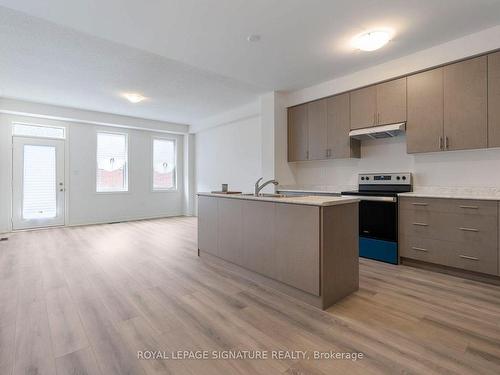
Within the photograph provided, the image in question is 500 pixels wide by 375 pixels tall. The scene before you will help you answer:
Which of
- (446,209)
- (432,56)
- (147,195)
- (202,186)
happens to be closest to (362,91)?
(432,56)

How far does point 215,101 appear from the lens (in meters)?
5.57

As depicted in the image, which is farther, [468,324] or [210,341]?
[468,324]

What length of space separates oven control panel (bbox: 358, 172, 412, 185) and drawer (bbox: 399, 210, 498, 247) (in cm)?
58

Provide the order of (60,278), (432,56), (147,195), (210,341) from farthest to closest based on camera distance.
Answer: (147,195), (432,56), (60,278), (210,341)

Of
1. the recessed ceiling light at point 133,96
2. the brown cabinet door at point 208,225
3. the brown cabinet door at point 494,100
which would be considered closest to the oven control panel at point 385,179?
the brown cabinet door at point 494,100

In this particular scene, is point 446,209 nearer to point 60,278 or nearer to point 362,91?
point 362,91

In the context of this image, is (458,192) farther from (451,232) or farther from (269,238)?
(269,238)

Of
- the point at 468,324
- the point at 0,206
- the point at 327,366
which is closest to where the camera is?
the point at 327,366

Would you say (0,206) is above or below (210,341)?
above

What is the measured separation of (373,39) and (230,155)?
4.27 meters

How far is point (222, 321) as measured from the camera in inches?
80.4

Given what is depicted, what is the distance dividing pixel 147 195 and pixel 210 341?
6301 mm

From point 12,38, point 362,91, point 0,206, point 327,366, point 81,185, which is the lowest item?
point 327,366

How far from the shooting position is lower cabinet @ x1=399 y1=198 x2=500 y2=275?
8.92 feet
